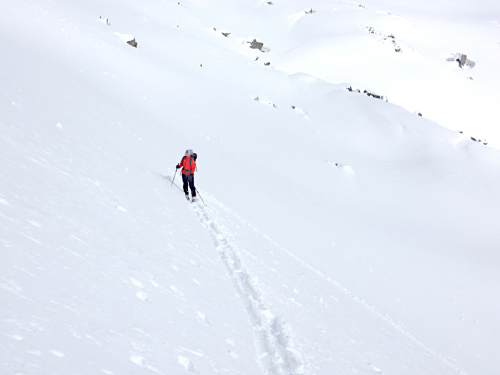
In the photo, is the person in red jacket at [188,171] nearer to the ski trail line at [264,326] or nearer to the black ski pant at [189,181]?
the black ski pant at [189,181]

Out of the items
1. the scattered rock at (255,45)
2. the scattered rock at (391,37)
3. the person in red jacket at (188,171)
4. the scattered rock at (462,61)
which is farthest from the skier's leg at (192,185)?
the scattered rock at (462,61)

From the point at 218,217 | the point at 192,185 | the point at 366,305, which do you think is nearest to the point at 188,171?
the point at 192,185

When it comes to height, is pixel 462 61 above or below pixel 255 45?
above

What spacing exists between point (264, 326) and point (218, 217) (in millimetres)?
5015

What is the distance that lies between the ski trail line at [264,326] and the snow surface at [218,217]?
35 millimetres

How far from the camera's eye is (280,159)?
1886 centimetres

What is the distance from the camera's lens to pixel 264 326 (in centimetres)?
555

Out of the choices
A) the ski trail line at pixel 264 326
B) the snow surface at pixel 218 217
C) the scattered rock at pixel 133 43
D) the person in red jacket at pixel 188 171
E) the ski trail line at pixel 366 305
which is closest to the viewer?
the snow surface at pixel 218 217

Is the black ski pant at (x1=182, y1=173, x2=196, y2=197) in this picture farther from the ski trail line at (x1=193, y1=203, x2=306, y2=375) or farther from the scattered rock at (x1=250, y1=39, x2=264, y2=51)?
the scattered rock at (x1=250, y1=39, x2=264, y2=51)

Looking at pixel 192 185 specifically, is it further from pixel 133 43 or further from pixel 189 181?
pixel 133 43

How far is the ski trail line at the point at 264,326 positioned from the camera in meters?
4.75

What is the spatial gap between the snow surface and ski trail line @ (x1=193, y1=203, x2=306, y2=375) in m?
0.04

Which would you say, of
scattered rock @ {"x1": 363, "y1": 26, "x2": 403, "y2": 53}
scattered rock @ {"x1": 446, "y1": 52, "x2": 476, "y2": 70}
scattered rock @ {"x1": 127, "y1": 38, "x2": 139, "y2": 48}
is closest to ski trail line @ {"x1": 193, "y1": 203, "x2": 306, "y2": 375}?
scattered rock @ {"x1": 127, "y1": 38, "x2": 139, "y2": 48}

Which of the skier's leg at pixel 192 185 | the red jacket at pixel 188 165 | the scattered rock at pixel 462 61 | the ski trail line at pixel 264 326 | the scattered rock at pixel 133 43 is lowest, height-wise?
the ski trail line at pixel 264 326
